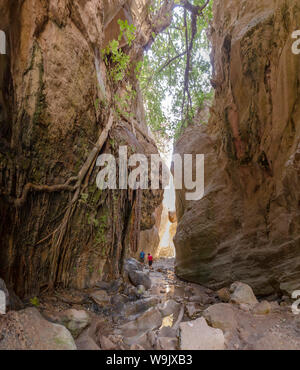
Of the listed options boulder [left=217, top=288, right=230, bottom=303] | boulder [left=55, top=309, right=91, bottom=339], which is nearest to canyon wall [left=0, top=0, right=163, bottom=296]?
boulder [left=55, top=309, right=91, bottom=339]

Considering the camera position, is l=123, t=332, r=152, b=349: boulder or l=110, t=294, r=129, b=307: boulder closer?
l=123, t=332, r=152, b=349: boulder

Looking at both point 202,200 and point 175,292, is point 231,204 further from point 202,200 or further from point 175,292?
point 175,292

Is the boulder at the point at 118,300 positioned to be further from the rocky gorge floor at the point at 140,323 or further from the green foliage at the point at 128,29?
the green foliage at the point at 128,29

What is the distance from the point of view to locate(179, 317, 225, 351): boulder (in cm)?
261

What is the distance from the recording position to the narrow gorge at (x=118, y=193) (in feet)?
9.89

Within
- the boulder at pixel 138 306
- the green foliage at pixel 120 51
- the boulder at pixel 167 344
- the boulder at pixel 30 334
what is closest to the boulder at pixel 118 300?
the boulder at pixel 138 306

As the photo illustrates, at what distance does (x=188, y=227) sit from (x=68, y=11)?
251 inches

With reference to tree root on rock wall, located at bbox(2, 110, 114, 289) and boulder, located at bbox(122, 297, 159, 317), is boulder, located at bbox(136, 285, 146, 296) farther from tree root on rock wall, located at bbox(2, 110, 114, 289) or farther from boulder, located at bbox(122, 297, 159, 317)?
tree root on rock wall, located at bbox(2, 110, 114, 289)

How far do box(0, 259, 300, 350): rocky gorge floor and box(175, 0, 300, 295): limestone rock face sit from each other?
0.89 m

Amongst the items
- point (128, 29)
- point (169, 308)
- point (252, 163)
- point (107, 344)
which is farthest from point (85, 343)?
point (128, 29)

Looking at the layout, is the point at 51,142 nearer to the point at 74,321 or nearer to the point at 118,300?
the point at 74,321

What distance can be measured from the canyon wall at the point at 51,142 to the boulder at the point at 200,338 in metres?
2.30

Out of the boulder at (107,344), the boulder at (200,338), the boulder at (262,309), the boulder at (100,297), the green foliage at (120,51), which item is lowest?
the boulder at (100,297)

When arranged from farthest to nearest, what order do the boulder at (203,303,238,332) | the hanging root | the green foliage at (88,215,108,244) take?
the green foliage at (88,215,108,244), the hanging root, the boulder at (203,303,238,332)
